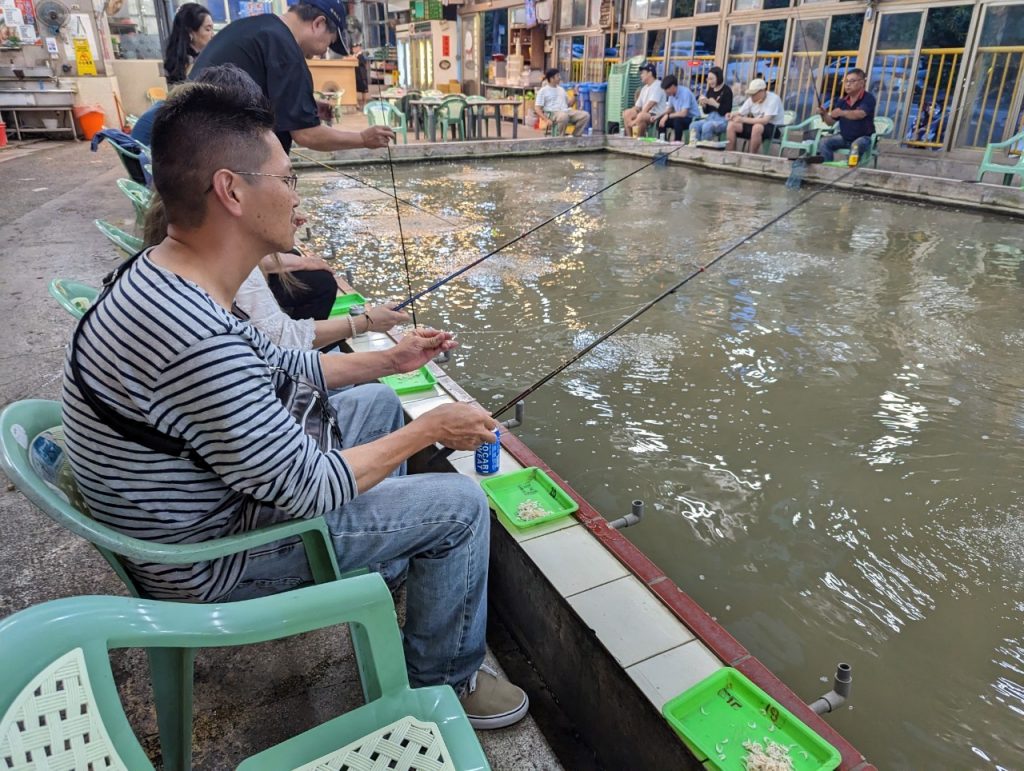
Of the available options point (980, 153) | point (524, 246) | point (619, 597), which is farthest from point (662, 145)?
point (619, 597)

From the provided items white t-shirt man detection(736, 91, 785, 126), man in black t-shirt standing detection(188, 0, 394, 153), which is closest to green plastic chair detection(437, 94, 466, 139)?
white t-shirt man detection(736, 91, 785, 126)

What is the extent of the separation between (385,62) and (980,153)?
2416 centimetres

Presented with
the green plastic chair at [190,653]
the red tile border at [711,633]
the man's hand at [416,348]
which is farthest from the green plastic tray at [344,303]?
the green plastic chair at [190,653]

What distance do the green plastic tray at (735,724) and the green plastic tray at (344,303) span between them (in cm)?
272

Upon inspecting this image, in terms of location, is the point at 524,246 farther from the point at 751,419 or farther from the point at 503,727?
the point at 503,727

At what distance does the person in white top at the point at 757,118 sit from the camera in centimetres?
1062

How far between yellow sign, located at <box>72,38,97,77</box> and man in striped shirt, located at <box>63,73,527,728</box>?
47.8 ft

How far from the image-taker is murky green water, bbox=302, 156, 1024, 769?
2.10m

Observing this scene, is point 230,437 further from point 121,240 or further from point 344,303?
point 344,303

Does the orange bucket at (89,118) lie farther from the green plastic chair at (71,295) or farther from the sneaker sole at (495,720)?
the sneaker sole at (495,720)

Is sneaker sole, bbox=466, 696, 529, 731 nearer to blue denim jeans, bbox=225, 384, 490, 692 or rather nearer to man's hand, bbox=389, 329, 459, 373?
blue denim jeans, bbox=225, 384, 490, 692

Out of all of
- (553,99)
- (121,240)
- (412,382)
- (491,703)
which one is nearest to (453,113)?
(553,99)

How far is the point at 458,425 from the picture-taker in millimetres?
1548

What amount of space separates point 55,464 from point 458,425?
0.82 m
